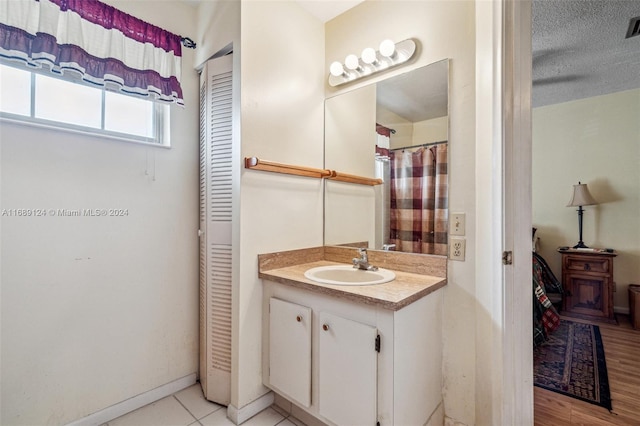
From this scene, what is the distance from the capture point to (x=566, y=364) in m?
2.12

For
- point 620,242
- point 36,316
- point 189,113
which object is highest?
point 189,113

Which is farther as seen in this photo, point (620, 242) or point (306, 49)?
point (620, 242)

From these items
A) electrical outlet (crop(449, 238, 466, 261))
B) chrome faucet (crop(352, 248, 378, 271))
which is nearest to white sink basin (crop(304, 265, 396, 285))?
chrome faucet (crop(352, 248, 378, 271))

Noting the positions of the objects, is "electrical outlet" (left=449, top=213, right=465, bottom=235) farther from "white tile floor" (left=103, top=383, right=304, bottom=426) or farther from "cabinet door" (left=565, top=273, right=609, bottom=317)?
"cabinet door" (left=565, top=273, right=609, bottom=317)

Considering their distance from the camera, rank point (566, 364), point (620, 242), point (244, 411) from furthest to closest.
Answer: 1. point (620, 242)
2. point (566, 364)
3. point (244, 411)

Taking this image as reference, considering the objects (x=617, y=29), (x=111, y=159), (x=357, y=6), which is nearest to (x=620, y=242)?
(x=617, y=29)

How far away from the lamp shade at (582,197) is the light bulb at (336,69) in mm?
3132

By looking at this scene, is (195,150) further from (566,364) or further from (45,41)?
(566,364)

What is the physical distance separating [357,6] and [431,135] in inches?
39.7

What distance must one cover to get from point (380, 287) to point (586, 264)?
10.6ft

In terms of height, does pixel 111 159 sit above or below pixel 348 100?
below

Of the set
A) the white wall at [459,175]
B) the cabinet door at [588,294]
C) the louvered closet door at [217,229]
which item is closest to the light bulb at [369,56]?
the white wall at [459,175]

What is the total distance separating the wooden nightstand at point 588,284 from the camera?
304 cm

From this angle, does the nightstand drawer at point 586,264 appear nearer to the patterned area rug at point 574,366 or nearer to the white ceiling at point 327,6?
the patterned area rug at point 574,366
